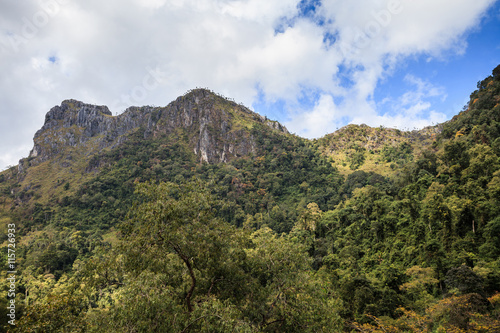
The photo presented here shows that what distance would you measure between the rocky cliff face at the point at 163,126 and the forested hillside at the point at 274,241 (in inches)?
356

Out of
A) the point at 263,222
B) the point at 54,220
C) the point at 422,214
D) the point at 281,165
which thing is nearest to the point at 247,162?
the point at 281,165

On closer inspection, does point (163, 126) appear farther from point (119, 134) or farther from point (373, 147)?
point (373, 147)

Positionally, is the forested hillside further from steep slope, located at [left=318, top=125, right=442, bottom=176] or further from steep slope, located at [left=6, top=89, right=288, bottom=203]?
steep slope, located at [left=6, top=89, right=288, bottom=203]

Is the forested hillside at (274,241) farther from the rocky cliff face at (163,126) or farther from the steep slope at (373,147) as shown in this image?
the rocky cliff face at (163,126)

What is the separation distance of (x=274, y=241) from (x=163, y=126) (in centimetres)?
12728

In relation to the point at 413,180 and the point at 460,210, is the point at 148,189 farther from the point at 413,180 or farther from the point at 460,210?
the point at 413,180

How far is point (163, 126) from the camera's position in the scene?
127562 millimetres

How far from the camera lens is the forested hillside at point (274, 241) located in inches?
328

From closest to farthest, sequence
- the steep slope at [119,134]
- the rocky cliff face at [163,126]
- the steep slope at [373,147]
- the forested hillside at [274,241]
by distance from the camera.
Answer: the forested hillside at [274,241] < the steep slope at [373,147] < the steep slope at [119,134] < the rocky cliff face at [163,126]

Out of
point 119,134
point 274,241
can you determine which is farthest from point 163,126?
point 274,241

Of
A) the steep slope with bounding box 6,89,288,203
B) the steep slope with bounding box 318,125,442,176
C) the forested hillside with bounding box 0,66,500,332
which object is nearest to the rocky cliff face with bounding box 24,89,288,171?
the steep slope with bounding box 6,89,288,203

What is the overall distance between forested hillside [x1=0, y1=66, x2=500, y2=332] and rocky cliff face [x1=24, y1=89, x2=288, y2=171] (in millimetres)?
9044

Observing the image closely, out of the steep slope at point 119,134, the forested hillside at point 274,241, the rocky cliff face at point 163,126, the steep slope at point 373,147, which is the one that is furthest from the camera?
the rocky cliff face at point 163,126

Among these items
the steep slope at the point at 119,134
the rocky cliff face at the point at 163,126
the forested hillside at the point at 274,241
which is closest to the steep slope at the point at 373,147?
the forested hillside at the point at 274,241
